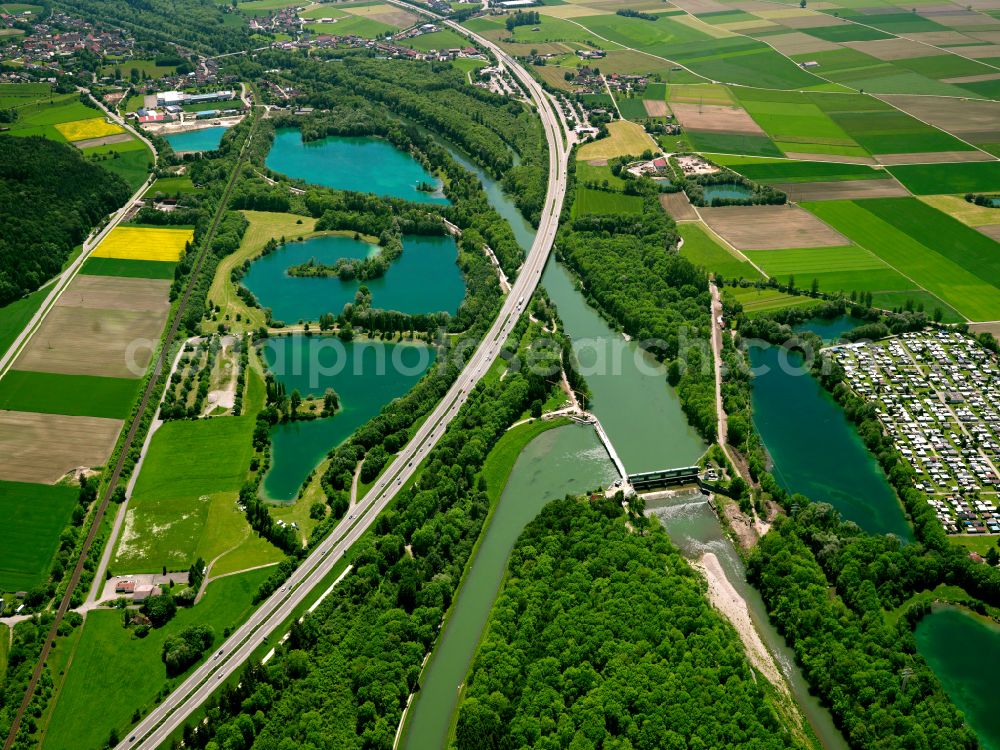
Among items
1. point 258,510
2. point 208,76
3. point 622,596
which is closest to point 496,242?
point 258,510

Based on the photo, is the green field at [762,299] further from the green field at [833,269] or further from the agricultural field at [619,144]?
the agricultural field at [619,144]

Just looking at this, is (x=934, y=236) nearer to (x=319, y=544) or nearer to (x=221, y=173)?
(x=319, y=544)

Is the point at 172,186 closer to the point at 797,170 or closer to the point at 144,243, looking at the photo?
the point at 144,243

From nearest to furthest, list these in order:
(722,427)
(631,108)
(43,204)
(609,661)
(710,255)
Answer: (609,661)
(722,427)
(710,255)
(43,204)
(631,108)

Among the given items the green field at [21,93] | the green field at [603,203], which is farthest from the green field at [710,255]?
the green field at [21,93]

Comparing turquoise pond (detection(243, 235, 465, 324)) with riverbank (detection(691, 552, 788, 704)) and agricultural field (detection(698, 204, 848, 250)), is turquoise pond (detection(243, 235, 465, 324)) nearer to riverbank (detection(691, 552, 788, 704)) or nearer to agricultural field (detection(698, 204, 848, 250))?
agricultural field (detection(698, 204, 848, 250))

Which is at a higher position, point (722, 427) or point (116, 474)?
point (722, 427)

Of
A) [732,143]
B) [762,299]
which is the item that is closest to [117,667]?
[762,299]
